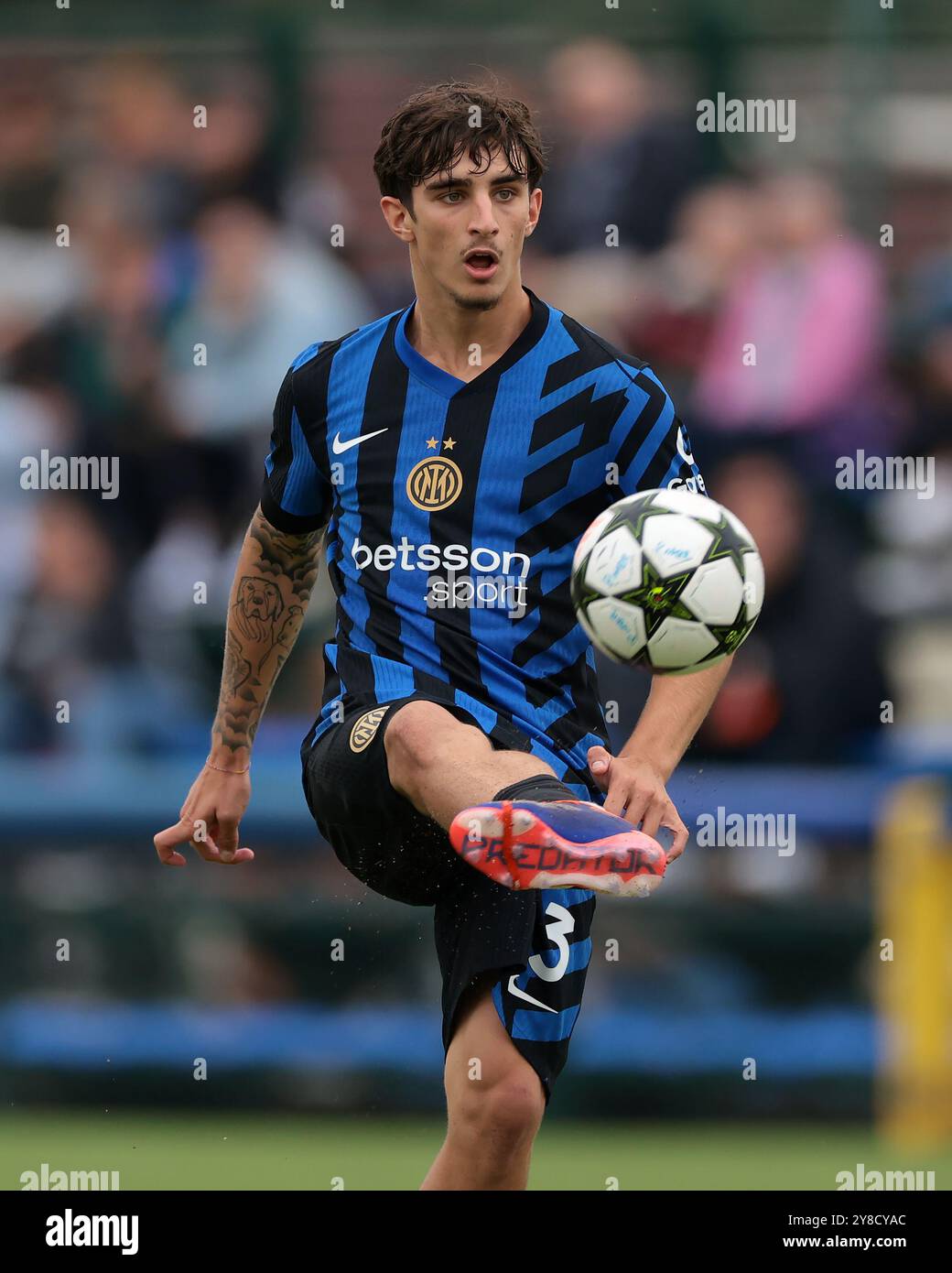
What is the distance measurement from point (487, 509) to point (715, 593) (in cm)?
63

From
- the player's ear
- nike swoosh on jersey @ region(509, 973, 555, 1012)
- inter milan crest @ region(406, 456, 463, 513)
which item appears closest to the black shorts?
nike swoosh on jersey @ region(509, 973, 555, 1012)

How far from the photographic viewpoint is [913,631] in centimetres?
895

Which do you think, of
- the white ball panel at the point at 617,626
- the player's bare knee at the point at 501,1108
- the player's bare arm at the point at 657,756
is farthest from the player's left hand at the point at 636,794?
the player's bare knee at the point at 501,1108

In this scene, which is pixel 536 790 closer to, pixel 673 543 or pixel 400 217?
pixel 673 543

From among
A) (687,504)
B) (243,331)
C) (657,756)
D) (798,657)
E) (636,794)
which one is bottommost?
(636,794)

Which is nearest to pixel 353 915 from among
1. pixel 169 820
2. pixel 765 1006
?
pixel 169 820

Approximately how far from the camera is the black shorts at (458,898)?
4.85m

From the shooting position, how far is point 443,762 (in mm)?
4602

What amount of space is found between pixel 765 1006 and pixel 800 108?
4.16m

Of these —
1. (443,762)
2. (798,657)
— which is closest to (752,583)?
(443,762)

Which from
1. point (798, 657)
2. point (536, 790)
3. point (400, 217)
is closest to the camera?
point (536, 790)

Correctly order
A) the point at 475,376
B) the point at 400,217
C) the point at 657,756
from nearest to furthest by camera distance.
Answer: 1. the point at 657,756
2. the point at 475,376
3. the point at 400,217

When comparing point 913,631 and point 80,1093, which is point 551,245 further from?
point 80,1093

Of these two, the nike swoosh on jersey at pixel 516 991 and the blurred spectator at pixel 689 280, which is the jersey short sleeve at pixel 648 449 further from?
the blurred spectator at pixel 689 280
